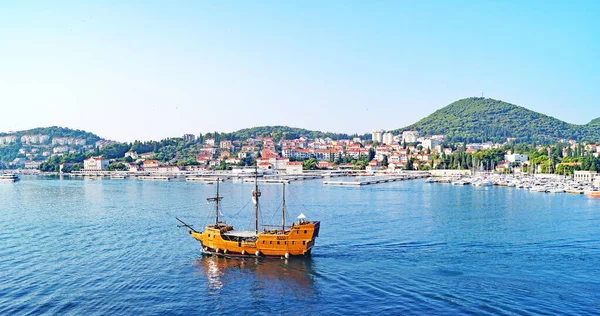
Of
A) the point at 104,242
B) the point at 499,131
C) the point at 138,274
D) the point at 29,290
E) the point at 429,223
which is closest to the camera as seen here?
the point at 29,290

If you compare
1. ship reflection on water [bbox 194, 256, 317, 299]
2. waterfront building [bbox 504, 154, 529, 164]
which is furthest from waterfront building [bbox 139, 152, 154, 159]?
ship reflection on water [bbox 194, 256, 317, 299]

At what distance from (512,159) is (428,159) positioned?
1442 cm

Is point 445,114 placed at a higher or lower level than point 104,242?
higher

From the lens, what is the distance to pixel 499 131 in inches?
6496

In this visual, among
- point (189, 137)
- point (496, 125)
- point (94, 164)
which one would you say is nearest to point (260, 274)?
point (94, 164)

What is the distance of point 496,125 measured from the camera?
565 feet

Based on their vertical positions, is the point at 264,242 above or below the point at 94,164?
below

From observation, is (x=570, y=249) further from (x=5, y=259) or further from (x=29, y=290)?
(x=5, y=259)

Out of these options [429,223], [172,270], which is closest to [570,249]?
[429,223]

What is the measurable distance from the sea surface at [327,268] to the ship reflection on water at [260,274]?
1.4 inches

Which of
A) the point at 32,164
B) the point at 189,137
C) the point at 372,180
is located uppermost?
the point at 189,137

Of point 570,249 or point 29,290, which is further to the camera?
point 570,249

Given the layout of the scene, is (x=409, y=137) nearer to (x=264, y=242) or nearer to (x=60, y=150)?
(x=60, y=150)

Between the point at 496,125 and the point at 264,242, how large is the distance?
166 meters
